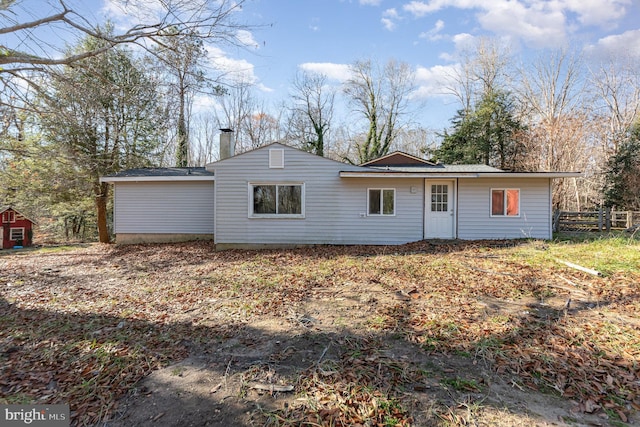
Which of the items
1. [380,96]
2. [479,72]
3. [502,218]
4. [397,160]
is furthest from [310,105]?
Answer: [502,218]

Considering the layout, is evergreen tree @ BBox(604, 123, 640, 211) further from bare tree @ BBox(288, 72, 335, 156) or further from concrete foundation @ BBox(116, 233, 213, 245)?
concrete foundation @ BBox(116, 233, 213, 245)

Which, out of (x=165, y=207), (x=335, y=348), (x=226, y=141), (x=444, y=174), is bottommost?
(x=335, y=348)

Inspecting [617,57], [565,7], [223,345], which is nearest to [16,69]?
[223,345]

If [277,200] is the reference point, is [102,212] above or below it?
below

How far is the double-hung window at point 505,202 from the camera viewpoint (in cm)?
1038

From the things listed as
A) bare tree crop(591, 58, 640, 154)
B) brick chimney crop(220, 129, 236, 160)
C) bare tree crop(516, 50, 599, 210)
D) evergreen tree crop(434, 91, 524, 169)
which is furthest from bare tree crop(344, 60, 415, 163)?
brick chimney crop(220, 129, 236, 160)

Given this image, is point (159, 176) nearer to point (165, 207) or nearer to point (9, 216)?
point (165, 207)

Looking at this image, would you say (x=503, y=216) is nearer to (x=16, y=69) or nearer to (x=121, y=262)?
(x=121, y=262)

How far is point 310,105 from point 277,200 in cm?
1768

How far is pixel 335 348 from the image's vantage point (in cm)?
317

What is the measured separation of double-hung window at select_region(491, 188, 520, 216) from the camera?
10383 mm

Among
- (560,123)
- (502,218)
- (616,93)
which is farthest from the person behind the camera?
(616,93)

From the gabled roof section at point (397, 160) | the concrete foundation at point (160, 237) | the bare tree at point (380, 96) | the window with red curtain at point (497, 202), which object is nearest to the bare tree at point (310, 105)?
the bare tree at point (380, 96)

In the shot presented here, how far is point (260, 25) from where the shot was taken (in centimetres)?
607
